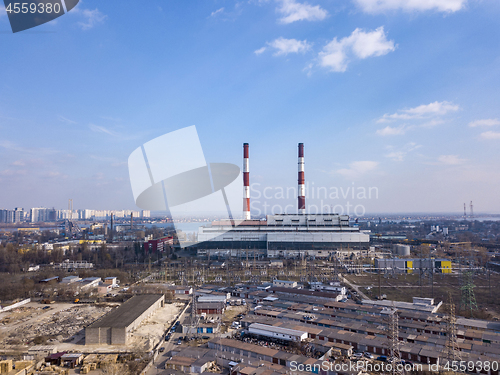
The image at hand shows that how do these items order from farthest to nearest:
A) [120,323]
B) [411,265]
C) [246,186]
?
[246,186]
[411,265]
[120,323]

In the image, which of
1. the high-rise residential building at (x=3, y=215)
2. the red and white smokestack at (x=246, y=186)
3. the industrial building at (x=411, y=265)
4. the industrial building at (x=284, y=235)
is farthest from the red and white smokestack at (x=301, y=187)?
the high-rise residential building at (x=3, y=215)

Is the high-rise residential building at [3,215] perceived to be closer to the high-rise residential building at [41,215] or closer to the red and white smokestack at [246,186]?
the high-rise residential building at [41,215]

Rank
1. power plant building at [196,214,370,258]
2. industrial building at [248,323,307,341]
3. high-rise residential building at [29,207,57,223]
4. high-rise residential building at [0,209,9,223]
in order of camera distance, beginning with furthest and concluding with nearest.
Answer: high-rise residential building at [29,207,57,223] → high-rise residential building at [0,209,9,223] → power plant building at [196,214,370,258] → industrial building at [248,323,307,341]

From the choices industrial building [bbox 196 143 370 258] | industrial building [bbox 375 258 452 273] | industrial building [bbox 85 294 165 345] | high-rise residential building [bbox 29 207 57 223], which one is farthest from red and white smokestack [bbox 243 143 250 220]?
high-rise residential building [bbox 29 207 57 223]

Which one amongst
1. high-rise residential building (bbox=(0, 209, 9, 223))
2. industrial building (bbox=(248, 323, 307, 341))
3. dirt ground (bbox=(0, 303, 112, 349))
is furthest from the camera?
high-rise residential building (bbox=(0, 209, 9, 223))

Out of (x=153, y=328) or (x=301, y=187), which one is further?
(x=301, y=187)

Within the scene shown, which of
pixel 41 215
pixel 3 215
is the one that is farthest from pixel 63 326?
pixel 41 215

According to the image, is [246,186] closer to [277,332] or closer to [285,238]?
[285,238]

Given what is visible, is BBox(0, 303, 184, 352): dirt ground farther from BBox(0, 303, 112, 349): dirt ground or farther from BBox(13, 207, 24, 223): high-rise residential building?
BBox(13, 207, 24, 223): high-rise residential building
